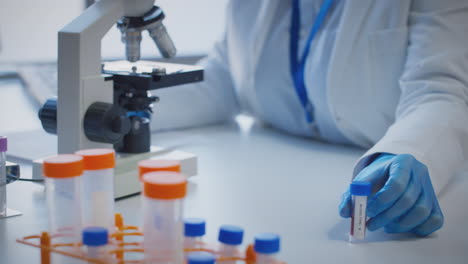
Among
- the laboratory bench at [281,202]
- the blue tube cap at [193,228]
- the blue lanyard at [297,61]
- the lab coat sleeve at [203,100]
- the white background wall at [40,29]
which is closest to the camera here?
Answer: the blue tube cap at [193,228]

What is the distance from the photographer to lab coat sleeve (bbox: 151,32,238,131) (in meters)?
1.87

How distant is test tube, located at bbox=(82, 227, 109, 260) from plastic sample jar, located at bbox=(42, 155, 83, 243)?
0.15 feet

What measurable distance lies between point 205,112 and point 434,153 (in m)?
0.85

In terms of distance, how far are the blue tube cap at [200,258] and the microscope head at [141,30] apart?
667 millimetres

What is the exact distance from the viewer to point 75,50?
120 cm

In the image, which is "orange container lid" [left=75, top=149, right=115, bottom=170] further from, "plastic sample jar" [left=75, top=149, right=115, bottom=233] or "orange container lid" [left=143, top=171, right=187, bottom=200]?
"orange container lid" [left=143, top=171, right=187, bottom=200]

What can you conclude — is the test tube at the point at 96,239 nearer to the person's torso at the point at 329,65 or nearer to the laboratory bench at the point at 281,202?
the laboratory bench at the point at 281,202

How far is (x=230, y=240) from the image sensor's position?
80 cm

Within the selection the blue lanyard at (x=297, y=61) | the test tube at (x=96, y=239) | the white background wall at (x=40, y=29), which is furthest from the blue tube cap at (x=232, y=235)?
the white background wall at (x=40, y=29)

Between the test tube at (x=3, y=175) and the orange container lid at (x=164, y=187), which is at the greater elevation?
the orange container lid at (x=164, y=187)

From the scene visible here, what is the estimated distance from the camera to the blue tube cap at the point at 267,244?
0.76 metres

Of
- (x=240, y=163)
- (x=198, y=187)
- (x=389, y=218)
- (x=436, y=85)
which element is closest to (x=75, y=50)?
(x=198, y=187)

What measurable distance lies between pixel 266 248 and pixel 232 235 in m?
0.05

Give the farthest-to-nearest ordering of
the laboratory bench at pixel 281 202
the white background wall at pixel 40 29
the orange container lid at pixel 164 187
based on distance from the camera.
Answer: the white background wall at pixel 40 29
the laboratory bench at pixel 281 202
the orange container lid at pixel 164 187
